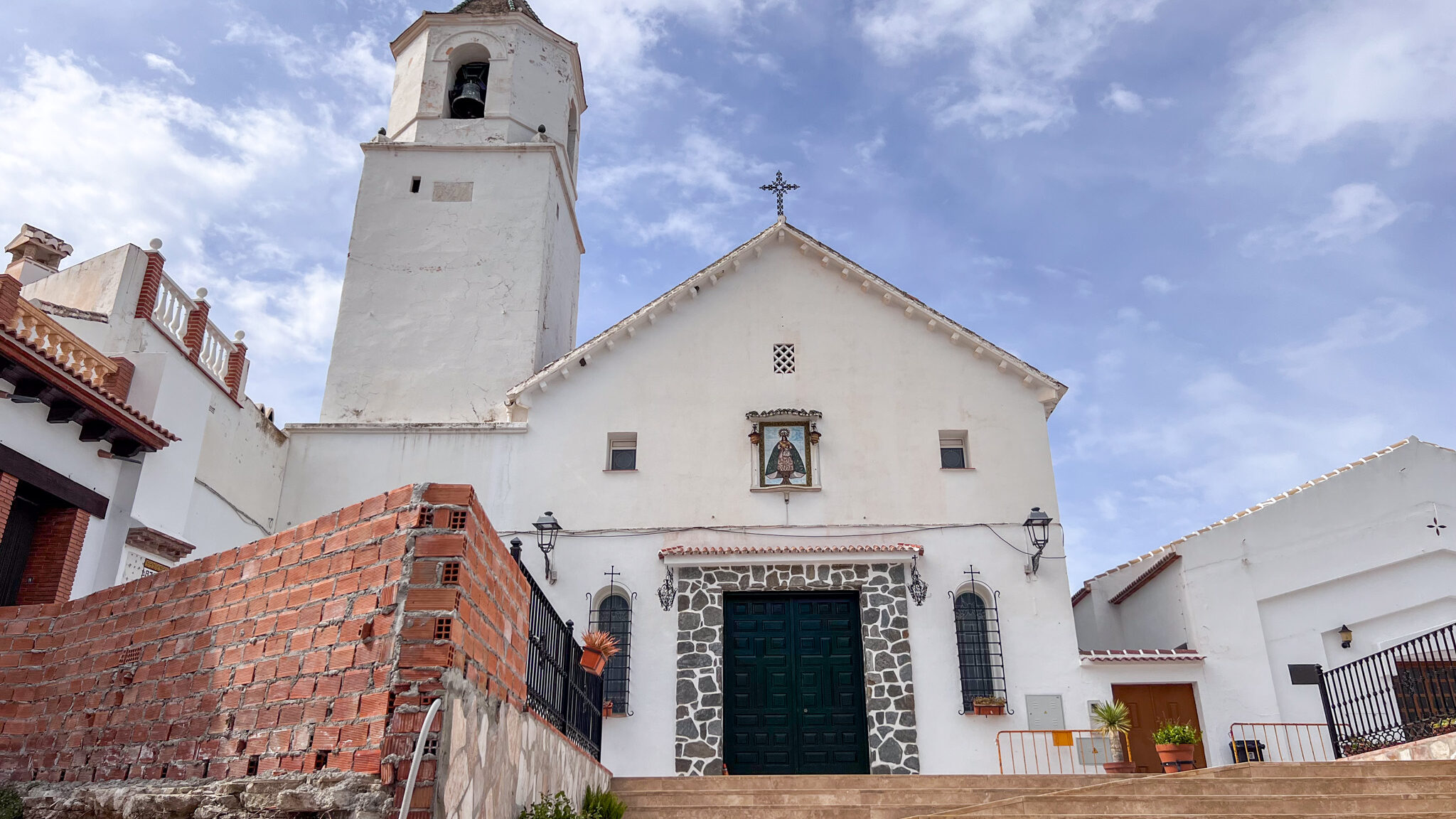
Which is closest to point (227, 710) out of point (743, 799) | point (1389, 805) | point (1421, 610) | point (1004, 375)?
point (743, 799)

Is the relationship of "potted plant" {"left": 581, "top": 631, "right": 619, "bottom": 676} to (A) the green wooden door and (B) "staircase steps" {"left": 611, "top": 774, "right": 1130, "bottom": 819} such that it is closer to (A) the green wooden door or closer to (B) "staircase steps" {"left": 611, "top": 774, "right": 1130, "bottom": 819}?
(B) "staircase steps" {"left": 611, "top": 774, "right": 1130, "bottom": 819}

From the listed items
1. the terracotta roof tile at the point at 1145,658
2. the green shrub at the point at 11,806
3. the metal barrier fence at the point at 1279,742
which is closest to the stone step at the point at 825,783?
the terracotta roof tile at the point at 1145,658

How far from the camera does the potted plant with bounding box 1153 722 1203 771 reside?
479 inches

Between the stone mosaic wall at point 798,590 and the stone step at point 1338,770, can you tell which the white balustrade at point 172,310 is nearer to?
the stone mosaic wall at point 798,590

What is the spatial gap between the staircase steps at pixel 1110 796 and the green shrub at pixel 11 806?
16.1ft

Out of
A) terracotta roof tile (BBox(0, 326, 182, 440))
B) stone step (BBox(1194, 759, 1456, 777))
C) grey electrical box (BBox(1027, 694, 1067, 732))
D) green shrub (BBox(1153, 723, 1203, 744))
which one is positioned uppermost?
terracotta roof tile (BBox(0, 326, 182, 440))

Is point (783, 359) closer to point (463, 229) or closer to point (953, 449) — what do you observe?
point (953, 449)

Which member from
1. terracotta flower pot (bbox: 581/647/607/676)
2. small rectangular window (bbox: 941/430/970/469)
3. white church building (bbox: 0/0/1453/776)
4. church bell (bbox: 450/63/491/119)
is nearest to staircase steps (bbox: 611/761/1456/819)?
terracotta flower pot (bbox: 581/647/607/676)

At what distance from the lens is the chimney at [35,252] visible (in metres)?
14.2

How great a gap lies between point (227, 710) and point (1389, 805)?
9.75 m

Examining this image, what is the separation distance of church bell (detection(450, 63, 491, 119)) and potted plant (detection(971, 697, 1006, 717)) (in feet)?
44.7

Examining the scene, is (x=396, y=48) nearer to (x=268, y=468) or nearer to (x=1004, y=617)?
(x=268, y=468)

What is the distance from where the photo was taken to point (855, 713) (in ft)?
46.5

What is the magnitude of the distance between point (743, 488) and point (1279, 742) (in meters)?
7.88
